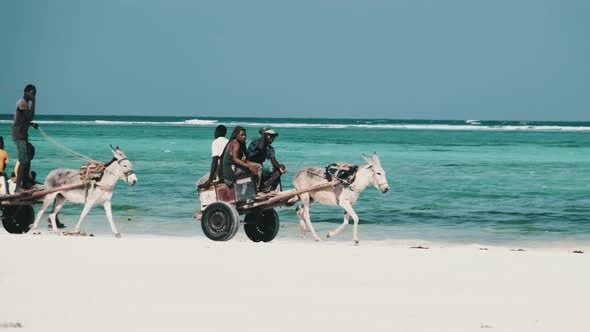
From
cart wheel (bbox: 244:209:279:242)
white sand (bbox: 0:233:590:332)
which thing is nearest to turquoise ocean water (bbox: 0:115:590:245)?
cart wheel (bbox: 244:209:279:242)

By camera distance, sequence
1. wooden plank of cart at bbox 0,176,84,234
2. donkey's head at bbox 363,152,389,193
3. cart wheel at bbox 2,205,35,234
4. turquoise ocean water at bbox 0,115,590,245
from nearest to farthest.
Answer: donkey's head at bbox 363,152,389,193 < wooden plank of cart at bbox 0,176,84,234 < cart wheel at bbox 2,205,35,234 < turquoise ocean water at bbox 0,115,590,245

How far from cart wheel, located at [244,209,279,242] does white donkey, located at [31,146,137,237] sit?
1.92m

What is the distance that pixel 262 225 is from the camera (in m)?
15.7

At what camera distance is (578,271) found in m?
12.1

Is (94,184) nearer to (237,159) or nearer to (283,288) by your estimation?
(237,159)

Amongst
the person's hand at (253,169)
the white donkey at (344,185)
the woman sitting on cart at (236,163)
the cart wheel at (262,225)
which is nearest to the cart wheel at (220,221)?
the woman sitting on cart at (236,163)

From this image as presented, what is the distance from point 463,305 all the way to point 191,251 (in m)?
4.80

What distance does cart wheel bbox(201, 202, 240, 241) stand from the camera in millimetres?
14211

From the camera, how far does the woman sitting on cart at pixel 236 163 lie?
14273 mm

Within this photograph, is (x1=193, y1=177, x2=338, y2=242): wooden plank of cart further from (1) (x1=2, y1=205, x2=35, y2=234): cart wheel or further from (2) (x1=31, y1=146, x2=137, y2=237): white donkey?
(1) (x1=2, y1=205, x2=35, y2=234): cart wheel

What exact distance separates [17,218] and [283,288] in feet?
23.5

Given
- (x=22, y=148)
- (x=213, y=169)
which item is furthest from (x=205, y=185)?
(x=22, y=148)

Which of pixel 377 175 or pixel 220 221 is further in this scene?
pixel 377 175

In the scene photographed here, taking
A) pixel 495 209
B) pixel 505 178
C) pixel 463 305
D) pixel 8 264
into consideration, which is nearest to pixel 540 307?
pixel 463 305
